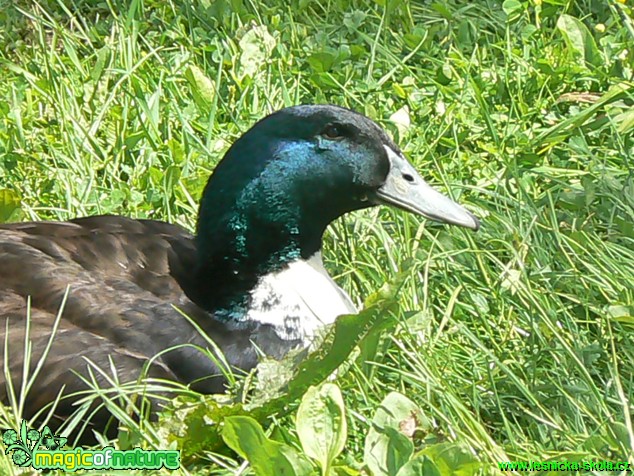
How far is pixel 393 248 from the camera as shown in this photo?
3.55 meters

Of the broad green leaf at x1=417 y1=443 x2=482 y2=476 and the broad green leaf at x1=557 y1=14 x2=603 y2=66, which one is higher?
the broad green leaf at x1=417 y1=443 x2=482 y2=476

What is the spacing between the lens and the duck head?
3.22 meters

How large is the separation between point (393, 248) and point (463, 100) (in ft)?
3.02

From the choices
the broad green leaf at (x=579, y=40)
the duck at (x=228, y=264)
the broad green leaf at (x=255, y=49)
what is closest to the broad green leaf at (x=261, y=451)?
the duck at (x=228, y=264)

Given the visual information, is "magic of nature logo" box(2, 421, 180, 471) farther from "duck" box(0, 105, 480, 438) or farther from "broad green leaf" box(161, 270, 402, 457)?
"duck" box(0, 105, 480, 438)

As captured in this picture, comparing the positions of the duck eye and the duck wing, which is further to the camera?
the duck eye

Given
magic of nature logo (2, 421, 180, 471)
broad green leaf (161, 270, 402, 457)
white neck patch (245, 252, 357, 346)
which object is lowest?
white neck patch (245, 252, 357, 346)

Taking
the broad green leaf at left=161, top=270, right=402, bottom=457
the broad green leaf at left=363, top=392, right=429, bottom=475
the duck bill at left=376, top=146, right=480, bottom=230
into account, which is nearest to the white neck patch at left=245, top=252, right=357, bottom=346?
the duck bill at left=376, top=146, right=480, bottom=230

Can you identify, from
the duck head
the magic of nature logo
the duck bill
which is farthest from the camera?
the duck bill

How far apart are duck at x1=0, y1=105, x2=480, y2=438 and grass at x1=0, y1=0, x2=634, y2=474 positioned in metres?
0.24

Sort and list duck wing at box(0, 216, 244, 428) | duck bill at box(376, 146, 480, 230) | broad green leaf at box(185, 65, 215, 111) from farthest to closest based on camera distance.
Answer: broad green leaf at box(185, 65, 215, 111)
duck bill at box(376, 146, 480, 230)
duck wing at box(0, 216, 244, 428)

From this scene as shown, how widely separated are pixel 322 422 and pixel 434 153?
5.88 ft

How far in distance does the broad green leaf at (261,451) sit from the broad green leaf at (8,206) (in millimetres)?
1544

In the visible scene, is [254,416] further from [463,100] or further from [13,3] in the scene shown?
[13,3]
